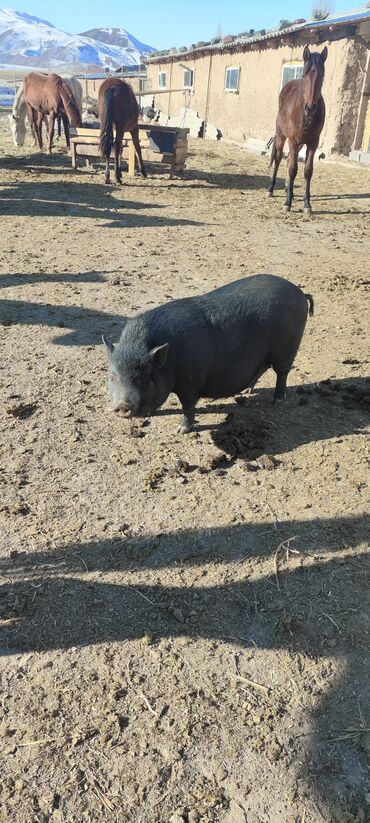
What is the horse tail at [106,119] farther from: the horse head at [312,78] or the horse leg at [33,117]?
the horse leg at [33,117]

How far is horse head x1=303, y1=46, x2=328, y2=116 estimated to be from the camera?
9320mm

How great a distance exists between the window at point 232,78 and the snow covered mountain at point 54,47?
86.5 m

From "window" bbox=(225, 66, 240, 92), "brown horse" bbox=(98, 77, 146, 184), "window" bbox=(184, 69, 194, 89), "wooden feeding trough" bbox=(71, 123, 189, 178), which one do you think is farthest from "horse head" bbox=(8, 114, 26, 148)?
"window" bbox=(184, 69, 194, 89)

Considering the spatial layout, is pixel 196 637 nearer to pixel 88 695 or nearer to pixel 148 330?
pixel 88 695

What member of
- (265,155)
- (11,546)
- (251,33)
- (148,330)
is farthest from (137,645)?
(251,33)

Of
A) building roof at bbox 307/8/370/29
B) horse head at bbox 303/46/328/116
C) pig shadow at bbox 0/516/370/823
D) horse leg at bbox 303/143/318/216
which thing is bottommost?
pig shadow at bbox 0/516/370/823

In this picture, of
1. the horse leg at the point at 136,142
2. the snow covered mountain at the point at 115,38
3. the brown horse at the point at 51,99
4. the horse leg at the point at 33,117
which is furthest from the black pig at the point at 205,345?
the snow covered mountain at the point at 115,38

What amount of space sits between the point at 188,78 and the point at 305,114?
22895 millimetres

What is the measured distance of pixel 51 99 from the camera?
50.0 ft

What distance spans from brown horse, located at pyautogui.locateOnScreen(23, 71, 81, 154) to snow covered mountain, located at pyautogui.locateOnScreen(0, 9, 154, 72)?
9548 centimetres

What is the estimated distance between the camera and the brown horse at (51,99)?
14867 millimetres

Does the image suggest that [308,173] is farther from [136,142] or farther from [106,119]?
[136,142]

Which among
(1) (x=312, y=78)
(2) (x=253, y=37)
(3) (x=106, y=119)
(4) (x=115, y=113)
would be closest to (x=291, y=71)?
(2) (x=253, y=37)

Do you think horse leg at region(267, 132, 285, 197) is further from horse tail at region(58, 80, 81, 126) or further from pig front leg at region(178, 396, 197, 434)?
pig front leg at region(178, 396, 197, 434)
